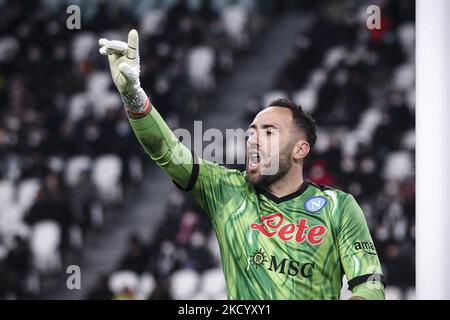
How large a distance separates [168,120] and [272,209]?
32.9 ft

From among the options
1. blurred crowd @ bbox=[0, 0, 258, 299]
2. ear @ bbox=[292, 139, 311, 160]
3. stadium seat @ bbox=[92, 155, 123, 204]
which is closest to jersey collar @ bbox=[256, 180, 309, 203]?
ear @ bbox=[292, 139, 311, 160]

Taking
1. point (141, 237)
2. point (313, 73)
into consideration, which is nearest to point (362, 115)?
point (313, 73)

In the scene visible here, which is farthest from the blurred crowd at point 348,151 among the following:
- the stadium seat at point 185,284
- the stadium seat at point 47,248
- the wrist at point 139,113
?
the wrist at point 139,113

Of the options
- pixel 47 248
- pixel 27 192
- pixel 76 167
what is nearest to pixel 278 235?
pixel 47 248

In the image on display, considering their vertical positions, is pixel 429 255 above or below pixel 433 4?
below

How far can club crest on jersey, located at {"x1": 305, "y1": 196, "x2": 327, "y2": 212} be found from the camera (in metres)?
5.05

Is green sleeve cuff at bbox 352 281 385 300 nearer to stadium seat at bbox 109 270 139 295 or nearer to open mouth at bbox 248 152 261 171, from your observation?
open mouth at bbox 248 152 261 171

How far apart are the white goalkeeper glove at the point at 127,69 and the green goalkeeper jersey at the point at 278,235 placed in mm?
91

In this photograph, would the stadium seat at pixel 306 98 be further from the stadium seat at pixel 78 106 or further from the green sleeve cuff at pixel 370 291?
the green sleeve cuff at pixel 370 291

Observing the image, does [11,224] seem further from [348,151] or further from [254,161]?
[254,161]

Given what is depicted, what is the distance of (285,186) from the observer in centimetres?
516
